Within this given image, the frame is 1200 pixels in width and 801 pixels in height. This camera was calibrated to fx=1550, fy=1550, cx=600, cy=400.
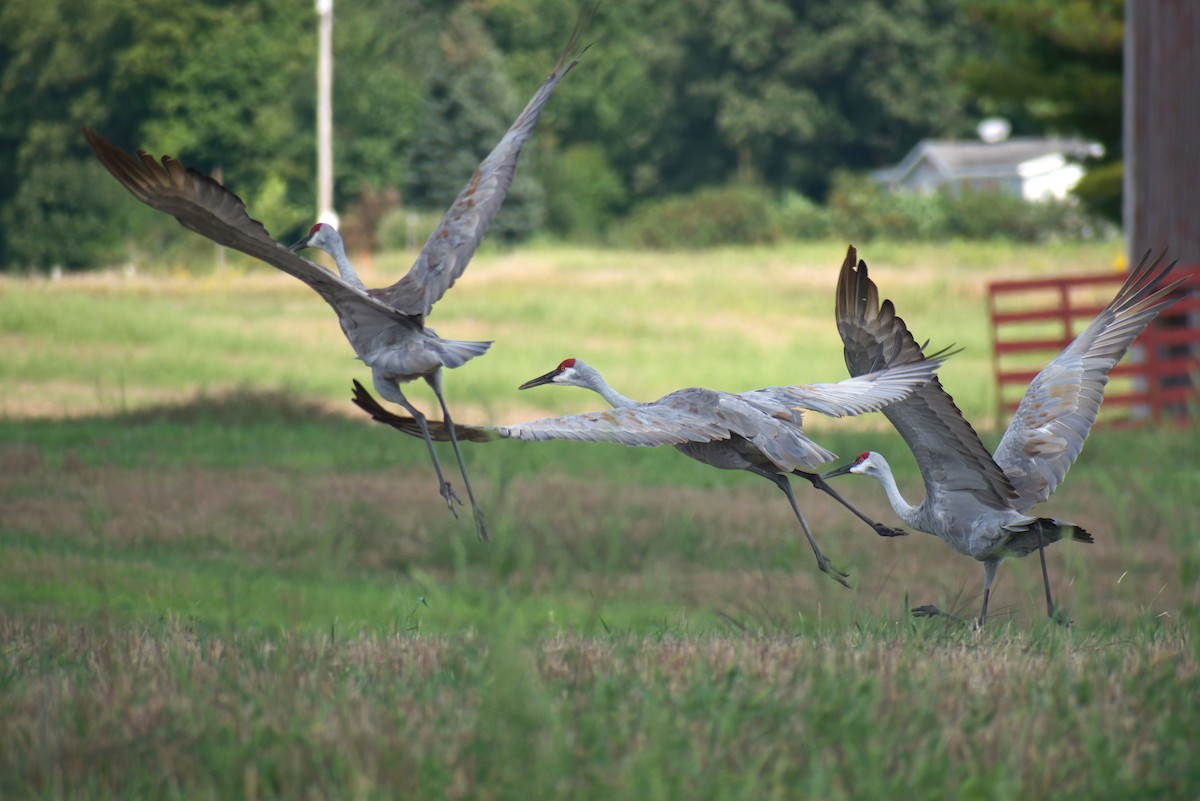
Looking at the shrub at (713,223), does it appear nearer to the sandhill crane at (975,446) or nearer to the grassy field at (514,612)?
the grassy field at (514,612)

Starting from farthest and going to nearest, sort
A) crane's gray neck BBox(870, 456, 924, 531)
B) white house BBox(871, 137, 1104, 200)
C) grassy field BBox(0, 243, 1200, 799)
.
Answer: white house BBox(871, 137, 1104, 200) < crane's gray neck BBox(870, 456, 924, 531) < grassy field BBox(0, 243, 1200, 799)

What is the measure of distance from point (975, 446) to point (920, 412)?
260mm

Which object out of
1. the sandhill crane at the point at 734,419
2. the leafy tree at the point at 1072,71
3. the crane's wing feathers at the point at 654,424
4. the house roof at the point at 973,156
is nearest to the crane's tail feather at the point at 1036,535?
the sandhill crane at the point at 734,419

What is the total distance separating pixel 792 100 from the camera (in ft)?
216

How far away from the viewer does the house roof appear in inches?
2680

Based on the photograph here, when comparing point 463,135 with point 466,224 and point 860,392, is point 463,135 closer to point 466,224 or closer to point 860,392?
point 466,224

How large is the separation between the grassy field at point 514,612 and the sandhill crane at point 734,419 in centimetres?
36

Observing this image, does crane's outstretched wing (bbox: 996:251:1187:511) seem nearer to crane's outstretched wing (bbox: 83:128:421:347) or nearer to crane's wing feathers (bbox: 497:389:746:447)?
crane's wing feathers (bbox: 497:389:746:447)

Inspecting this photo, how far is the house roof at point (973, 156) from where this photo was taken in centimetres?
6806

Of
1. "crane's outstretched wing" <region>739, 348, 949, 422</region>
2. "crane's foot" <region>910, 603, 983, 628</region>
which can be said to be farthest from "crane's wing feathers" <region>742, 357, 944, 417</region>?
"crane's foot" <region>910, 603, 983, 628</region>

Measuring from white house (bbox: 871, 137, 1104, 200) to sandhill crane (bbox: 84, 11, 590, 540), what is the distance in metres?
62.0

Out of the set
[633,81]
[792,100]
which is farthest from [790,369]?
[633,81]

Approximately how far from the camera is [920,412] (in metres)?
6.38

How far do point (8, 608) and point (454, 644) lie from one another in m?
3.25
